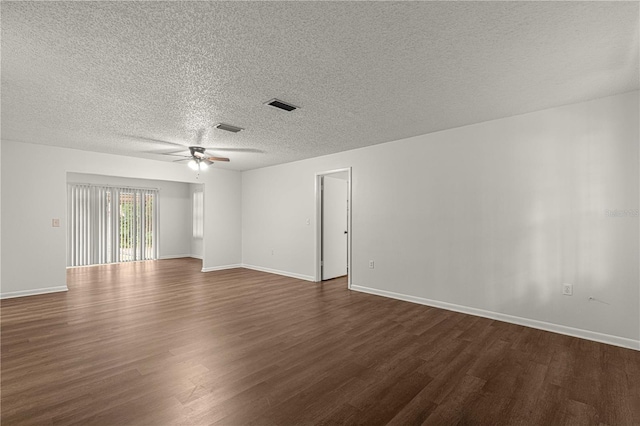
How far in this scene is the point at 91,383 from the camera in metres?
2.31

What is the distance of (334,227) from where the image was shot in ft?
21.2

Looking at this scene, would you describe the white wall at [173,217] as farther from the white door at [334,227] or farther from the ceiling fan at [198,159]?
the white door at [334,227]

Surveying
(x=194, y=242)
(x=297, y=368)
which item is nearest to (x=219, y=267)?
(x=194, y=242)

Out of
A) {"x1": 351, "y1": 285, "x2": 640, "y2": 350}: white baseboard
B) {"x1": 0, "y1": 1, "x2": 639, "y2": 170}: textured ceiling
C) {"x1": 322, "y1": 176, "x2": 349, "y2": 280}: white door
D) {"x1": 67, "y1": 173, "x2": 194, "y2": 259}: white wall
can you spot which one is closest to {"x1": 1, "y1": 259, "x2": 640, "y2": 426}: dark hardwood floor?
{"x1": 351, "y1": 285, "x2": 640, "y2": 350}: white baseboard

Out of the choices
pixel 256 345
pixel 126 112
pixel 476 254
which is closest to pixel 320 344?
pixel 256 345

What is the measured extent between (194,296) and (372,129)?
3.84 metres

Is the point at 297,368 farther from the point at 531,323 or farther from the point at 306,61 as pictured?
the point at 531,323

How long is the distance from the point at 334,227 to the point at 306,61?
4.34 meters

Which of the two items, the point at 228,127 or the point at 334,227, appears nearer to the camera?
the point at 228,127

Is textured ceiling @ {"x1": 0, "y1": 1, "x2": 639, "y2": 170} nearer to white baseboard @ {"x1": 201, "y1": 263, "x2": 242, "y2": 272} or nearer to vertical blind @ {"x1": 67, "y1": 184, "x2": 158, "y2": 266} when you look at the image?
white baseboard @ {"x1": 201, "y1": 263, "x2": 242, "y2": 272}

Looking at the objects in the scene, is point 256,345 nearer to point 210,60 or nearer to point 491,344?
point 491,344

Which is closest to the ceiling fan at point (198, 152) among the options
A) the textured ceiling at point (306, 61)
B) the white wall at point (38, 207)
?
the textured ceiling at point (306, 61)

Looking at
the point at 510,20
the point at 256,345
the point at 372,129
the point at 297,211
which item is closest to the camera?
the point at 510,20

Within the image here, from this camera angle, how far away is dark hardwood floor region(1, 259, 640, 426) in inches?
77.7
